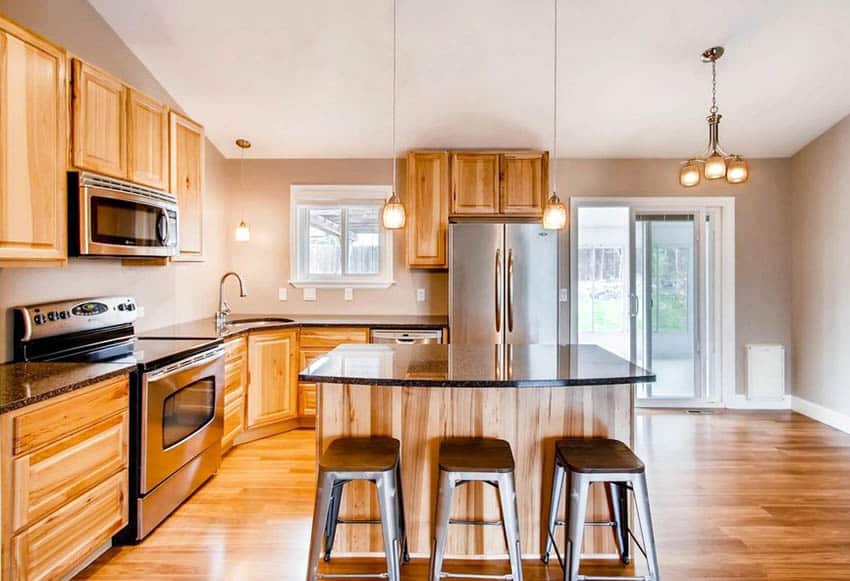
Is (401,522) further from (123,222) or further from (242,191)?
(242,191)

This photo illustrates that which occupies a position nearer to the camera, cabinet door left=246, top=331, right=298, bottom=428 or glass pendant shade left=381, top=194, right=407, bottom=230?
glass pendant shade left=381, top=194, right=407, bottom=230

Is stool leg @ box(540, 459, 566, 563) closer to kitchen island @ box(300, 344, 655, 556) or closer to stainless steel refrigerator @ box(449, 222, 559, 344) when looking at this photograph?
kitchen island @ box(300, 344, 655, 556)

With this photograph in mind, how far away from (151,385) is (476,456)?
1.56m

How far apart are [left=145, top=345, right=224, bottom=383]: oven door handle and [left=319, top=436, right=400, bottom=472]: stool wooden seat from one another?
0.97 meters

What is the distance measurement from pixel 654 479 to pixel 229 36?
12.4 feet

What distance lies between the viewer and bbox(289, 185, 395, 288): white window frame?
4695 millimetres

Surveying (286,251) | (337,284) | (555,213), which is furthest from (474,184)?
(555,213)

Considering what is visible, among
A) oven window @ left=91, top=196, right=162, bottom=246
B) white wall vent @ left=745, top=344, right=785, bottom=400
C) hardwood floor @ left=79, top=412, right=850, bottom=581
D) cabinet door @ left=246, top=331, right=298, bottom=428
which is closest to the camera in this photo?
hardwood floor @ left=79, top=412, right=850, bottom=581

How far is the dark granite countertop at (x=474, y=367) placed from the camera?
1.97 metres

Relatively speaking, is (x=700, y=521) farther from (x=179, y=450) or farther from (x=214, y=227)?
(x=214, y=227)

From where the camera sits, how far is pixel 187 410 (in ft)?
9.09

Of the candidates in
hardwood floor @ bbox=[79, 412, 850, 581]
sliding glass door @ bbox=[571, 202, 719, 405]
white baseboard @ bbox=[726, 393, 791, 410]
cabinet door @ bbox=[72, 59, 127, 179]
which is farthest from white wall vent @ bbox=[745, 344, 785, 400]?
cabinet door @ bbox=[72, 59, 127, 179]

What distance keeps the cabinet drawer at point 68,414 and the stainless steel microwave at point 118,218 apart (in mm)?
697

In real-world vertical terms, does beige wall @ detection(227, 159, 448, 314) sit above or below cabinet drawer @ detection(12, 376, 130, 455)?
above
